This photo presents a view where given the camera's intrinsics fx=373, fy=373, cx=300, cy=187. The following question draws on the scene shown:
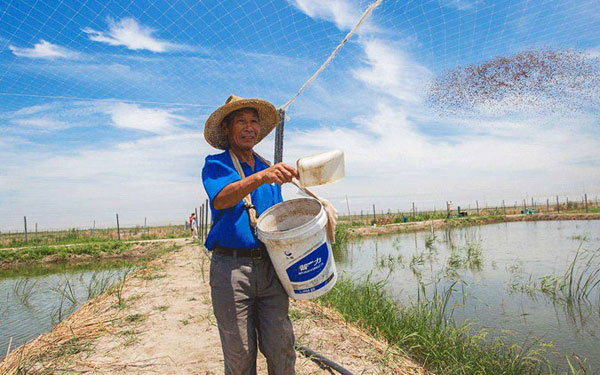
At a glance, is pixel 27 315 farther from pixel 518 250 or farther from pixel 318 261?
pixel 518 250

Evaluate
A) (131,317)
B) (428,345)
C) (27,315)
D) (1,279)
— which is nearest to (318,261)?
(428,345)

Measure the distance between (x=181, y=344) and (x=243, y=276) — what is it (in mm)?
1695

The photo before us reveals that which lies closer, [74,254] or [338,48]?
[338,48]

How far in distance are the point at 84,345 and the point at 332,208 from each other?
240 cm

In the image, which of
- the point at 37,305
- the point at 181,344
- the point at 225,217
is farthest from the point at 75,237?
the point at 225,217

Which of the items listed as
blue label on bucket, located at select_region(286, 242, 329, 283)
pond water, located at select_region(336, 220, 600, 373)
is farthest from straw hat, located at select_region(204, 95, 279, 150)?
pond water, located at select_region(336, 220, 600, 373)

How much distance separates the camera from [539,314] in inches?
199

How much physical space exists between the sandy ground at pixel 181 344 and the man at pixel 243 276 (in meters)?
0.91

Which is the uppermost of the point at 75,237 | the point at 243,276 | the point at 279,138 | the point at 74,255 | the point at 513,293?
the point at 279,138

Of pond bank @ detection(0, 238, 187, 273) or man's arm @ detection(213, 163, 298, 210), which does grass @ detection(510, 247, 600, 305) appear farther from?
pond bank @ detection(0, 238, 187, 273)

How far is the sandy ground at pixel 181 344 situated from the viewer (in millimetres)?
2477

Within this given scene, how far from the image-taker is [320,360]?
2.48 m

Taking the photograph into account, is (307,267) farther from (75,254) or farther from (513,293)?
(75,254)

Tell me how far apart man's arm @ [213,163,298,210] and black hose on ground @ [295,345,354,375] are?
1415mm
